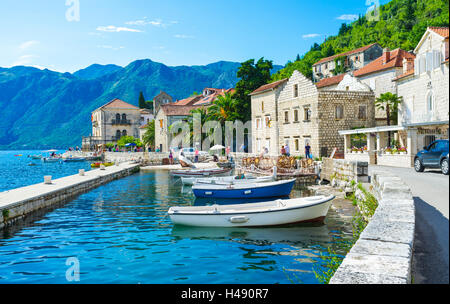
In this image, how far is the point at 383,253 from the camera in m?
3.94

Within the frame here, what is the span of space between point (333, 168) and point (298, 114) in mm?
12092

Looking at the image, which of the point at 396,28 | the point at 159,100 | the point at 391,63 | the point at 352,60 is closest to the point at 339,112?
the point at 391,63

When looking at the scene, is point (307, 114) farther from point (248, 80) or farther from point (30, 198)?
point (30, 198)

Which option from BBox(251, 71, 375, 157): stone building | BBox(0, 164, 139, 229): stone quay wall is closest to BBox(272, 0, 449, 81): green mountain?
BBox(251, 71, 375, 157): stone building

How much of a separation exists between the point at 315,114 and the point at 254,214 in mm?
21409

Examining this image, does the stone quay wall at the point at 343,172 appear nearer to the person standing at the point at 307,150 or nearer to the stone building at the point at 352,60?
the person standing at the point at 307,150

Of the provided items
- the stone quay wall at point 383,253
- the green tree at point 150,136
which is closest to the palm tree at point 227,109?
the green tree at point 150,136

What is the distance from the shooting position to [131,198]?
22.6 metres

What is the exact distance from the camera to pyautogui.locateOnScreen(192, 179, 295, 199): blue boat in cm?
2081

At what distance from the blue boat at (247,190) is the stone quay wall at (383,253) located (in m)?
14.5

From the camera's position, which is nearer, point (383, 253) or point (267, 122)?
point (383, 253)
